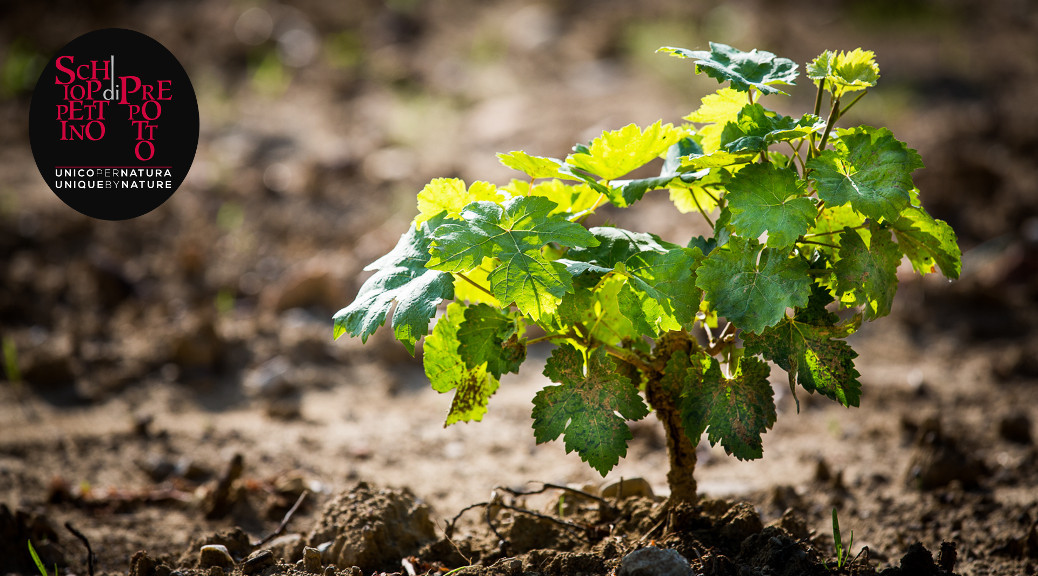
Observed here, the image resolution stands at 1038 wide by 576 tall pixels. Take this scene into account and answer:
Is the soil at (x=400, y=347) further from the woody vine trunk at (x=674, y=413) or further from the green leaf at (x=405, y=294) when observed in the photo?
the green leaf at (x=405, y=294)

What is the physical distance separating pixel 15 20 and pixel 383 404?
5958mm

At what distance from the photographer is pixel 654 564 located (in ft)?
5.97

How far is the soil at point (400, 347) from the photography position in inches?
92.1

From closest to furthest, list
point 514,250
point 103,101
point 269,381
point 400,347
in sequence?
point 514,250 → point 103,101 → point 269,381 → point 400,347

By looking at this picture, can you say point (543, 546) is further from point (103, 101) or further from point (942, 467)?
point (103, 101)

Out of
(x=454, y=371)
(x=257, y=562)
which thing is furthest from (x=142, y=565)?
(x=454, y=371)

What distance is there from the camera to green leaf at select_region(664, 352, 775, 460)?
179 centimetres

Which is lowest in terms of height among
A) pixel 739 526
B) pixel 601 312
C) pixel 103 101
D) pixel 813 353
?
pixel 739 526

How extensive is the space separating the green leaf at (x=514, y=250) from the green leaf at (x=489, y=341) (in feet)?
0.62

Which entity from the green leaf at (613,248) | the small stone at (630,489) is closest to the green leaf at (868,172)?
the green leaf at (613,248)

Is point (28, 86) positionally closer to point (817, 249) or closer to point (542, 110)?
point (542, 110)

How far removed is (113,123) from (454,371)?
2.14 m

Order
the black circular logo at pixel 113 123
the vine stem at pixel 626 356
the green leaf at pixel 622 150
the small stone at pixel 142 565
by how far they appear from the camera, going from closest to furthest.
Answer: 1. the green leaf at pixel 622 150
2. the vine stem at pixel 626 356
3. the small stone at pixel 142 565
4. the black circular logo at pixel 113 123

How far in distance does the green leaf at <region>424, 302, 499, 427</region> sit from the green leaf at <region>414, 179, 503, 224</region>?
26cm
